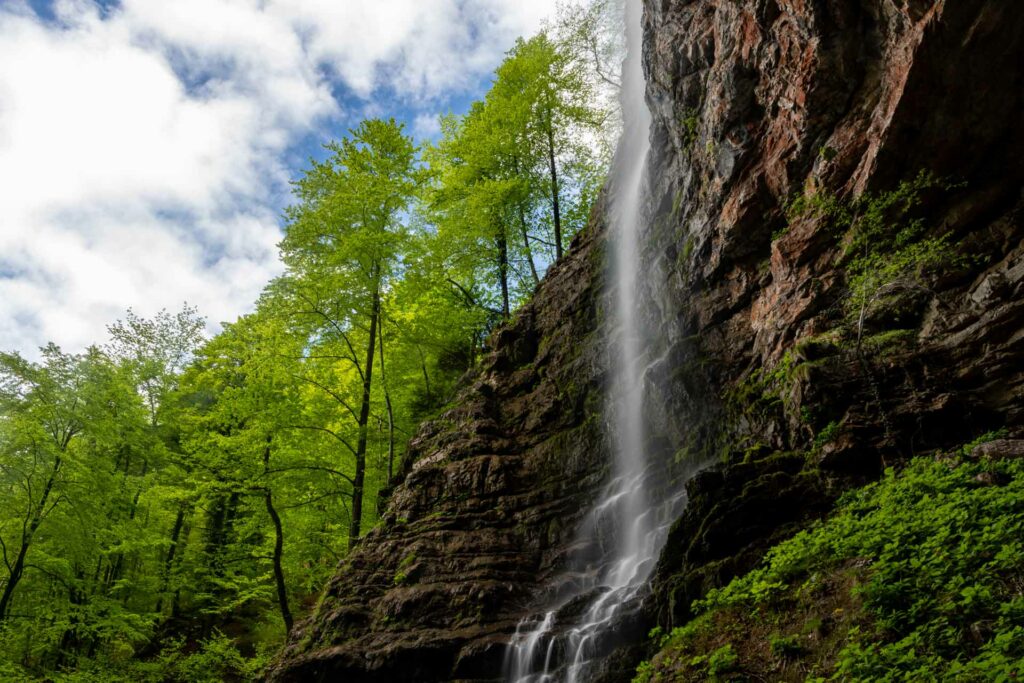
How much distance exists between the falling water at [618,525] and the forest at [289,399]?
4.28m

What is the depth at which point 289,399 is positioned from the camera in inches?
574

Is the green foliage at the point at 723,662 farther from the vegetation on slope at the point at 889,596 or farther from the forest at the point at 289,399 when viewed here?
the forest at the point at 289,399

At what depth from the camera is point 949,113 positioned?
29.5 ft

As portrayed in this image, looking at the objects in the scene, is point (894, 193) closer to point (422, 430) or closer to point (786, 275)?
point (786, 275)

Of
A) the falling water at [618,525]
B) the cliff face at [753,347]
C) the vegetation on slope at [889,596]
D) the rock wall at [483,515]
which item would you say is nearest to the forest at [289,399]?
the rock wall at [483,515]

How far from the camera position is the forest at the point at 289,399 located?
13812 millimetres

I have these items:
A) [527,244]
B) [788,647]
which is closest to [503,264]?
[527,244]

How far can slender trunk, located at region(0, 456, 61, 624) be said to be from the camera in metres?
12.9

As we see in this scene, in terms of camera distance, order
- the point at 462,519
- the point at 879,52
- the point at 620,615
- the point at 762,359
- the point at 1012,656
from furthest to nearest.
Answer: the point at 462,519, the point at 762,359, the point at 879,52, the point at 620,615, the point at 1012,656

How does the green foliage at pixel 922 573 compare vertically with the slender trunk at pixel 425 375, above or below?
below

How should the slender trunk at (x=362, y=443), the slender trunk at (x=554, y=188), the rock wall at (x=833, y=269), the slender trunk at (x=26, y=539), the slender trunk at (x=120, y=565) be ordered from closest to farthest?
the rock wall at (x=833, y=269) < the slender trunk at (x=26, y=539) < the slender trunk at (x=362, y=443) < the slender trunk at (x=120, y=565) < the slender trunk at (x=554, y=188)

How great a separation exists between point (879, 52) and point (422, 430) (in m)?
12.2

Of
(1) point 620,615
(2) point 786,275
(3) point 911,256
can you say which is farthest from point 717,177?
(1) point 620,615

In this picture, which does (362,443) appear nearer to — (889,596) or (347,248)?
(347,248)
